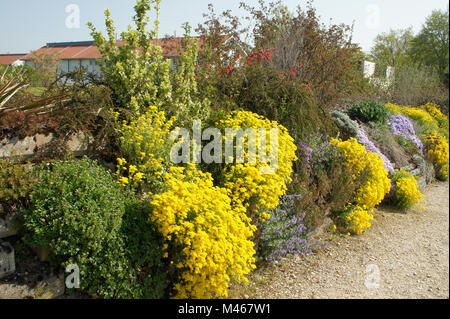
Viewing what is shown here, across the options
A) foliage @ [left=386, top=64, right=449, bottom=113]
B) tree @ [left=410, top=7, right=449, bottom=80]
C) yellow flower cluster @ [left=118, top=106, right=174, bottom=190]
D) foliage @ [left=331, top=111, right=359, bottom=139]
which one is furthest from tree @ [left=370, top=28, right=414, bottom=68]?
yellow flower cluster @ [left=118, top=106, right=174, bottom=190]

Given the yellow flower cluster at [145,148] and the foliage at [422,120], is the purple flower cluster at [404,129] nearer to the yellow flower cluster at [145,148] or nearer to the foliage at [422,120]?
the foliage at [422,120]

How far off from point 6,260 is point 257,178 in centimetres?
237

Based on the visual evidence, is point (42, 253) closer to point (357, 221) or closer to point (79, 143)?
point (79, 143)

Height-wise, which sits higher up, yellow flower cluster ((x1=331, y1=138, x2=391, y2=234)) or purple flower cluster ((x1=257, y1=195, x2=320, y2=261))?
yellow flower cluster ((x1=331, y1=138, x2=391, y2=234))

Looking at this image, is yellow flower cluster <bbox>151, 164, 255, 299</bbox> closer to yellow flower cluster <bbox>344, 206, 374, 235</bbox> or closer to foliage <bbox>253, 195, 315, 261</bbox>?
foliage <bbox>253, 195, 315, 261</bbox>

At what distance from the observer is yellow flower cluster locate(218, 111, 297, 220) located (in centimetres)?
376

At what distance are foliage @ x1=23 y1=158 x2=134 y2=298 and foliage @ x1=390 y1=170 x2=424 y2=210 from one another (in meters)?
5.20

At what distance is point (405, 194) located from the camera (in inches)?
244

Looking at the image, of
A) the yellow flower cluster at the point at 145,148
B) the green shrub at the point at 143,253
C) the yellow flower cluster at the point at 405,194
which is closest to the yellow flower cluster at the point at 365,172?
the yellow flower cluster at the point at 405,194

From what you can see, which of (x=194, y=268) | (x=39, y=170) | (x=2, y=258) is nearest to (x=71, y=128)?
(x=39, y=170)

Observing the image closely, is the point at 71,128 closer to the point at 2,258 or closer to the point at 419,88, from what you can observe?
the point at 2,258

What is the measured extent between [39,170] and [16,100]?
4.85 feet

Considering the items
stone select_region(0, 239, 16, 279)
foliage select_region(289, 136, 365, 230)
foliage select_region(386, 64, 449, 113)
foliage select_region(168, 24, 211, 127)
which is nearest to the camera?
stone select_region(0, 239, 16, 279)

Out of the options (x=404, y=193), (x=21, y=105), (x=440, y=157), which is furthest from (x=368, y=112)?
(x=21, y=105)
